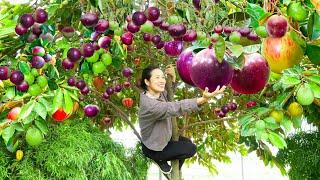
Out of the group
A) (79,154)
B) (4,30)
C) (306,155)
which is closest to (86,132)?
(79,154)

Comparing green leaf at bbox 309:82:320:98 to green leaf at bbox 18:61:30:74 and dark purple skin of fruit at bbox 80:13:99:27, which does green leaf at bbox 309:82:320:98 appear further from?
green leaf at bbox 18:61:30:74

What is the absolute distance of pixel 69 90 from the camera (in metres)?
1.20

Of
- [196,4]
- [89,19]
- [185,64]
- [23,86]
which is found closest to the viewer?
[185,64]

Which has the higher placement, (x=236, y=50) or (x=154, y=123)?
(x=236, y=50)

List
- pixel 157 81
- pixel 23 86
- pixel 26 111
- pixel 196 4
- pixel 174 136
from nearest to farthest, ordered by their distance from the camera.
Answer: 1. pixel 196 4
2. pixel 23 86
3. pixel 26 111
4. pixel 157 81
5. pixel 174 136

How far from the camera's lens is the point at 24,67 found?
2.90 ft

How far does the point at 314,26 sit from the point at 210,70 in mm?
103

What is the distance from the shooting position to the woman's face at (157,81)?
1.71 metres

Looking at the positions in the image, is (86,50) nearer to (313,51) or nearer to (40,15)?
(40,15)

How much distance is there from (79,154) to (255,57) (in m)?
1.06

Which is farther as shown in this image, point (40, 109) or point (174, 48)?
point (40, 109)

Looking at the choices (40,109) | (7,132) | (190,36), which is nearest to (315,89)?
(190,36)

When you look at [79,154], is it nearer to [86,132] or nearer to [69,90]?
[86,132]

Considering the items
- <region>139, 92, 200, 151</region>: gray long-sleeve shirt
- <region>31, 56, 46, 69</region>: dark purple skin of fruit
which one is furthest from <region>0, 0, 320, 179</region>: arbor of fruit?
<region>139, 92, 200, 151</region>: gray long-sleeve shirt
